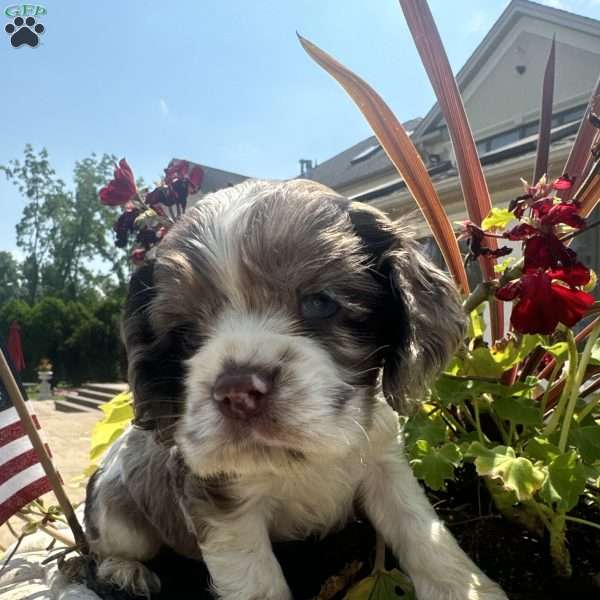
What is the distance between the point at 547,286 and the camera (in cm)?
154

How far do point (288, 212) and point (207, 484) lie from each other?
33.9 inches

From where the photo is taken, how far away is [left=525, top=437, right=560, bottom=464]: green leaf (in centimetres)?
167

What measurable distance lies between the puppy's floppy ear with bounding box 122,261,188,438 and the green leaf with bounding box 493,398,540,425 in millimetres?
982

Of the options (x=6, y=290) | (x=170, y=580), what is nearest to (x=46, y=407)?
(x=170, y=580)

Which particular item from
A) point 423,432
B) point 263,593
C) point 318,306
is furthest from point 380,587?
point 318,306

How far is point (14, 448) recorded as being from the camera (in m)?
2.26

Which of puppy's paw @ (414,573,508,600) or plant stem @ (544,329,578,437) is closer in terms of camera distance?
puppy's paw @ (414,573,508,600)

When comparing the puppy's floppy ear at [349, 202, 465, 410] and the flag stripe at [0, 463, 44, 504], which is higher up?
the puppy's floppy ear at [349, 202, 465, 410]

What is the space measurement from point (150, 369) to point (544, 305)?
119cm

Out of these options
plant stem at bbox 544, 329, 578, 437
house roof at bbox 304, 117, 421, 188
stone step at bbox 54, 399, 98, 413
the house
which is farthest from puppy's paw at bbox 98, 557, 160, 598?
stone step at bbox 54, 399, 98, 413

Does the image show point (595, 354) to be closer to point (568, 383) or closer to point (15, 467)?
point (568, 383)

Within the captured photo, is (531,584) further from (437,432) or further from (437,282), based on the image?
(437,282)

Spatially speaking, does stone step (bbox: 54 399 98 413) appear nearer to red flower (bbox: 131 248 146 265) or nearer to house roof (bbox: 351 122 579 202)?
house roof (bbox: 351 122 579 202)

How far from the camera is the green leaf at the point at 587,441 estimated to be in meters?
1.75
